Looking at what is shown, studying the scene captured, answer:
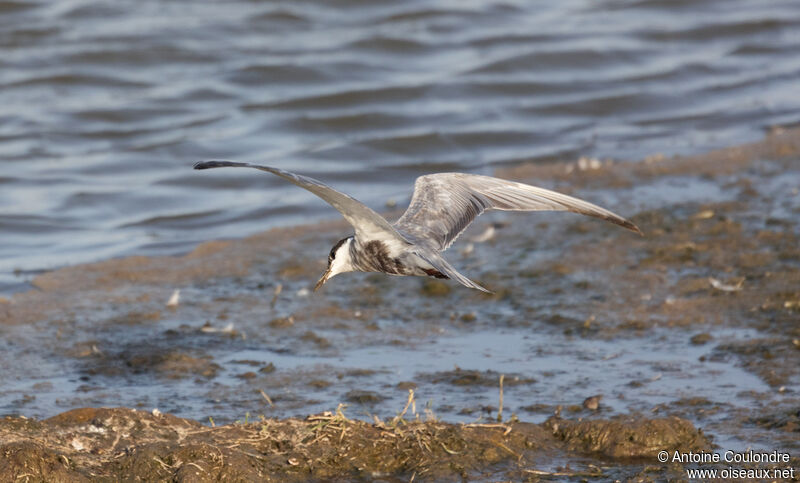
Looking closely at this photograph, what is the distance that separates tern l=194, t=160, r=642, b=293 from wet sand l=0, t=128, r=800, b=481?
0.67 m

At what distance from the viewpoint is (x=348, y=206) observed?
15.3ft

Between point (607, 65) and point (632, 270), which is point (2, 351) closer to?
point (632, 270)

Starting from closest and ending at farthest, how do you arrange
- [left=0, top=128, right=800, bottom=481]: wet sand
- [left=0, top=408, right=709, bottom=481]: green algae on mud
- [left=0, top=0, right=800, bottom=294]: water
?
1. [left=0, top=408, right=709, bottom=481]: green algae on mud
2. [left=0, top=128, right=800, bottom=481]: wet sand
3. [left=0, top=0, right=800, bottom=294]: water

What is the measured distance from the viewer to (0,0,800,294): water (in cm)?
1032

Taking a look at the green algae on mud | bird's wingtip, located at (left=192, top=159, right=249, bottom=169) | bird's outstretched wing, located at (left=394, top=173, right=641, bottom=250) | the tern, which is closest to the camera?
bird's wingtip, located at (left=192, top=159, right=249, bottom=169)

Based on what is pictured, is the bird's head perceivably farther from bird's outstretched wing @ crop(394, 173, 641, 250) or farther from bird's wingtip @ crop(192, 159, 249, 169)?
bird's wingtip @ crop(192, 159, 249, 169)

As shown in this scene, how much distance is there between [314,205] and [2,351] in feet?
13.1

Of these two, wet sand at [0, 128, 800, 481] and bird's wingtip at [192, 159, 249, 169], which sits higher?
bird's wingtip at [192, 159, 249, 169]

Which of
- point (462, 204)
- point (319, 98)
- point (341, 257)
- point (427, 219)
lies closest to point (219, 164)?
point (341, 257)

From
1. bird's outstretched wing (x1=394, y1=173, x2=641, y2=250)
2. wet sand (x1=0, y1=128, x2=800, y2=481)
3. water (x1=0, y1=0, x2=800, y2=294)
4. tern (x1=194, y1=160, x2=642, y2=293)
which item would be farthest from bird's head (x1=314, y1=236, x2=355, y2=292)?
water (x1=0, y1=0, x2=800, y2=294)

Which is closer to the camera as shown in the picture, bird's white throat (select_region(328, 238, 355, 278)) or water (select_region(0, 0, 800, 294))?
bird's white throat (select_region(328, 238, 355, 278))

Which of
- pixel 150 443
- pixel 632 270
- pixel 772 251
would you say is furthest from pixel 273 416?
pixel 772 251

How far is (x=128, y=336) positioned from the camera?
677 cm

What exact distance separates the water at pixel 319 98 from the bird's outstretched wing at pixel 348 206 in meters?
3.77
